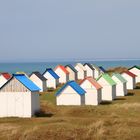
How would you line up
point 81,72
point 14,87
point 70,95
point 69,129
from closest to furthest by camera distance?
point 69,129, point 14,87, point 70,95, point 81,72

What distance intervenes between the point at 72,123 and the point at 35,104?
32.0ft

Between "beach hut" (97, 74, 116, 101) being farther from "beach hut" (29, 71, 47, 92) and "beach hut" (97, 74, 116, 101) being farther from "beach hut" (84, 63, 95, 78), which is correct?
"beach hut" (84, 63, 95, 78)

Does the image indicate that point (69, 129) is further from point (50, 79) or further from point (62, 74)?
point (62, 74)

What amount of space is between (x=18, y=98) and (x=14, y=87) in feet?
4.25

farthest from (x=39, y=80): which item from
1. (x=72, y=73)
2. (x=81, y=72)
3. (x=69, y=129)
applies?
(x=69, y=129)

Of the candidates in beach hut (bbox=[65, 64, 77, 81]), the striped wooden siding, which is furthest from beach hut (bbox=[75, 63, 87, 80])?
the striped wooden siding

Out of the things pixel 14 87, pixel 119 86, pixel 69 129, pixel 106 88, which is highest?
pixel 119 86

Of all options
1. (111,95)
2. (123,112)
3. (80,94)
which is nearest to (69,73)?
(111,95)

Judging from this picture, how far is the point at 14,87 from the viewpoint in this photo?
4850cm

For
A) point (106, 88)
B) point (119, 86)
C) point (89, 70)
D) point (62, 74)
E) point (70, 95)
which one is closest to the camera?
point (70, 95)

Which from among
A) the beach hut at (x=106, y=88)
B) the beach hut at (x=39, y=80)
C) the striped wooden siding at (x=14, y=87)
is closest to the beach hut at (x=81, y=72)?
the beach hut at (x=39, y=80)

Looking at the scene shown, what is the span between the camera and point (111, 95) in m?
69.1

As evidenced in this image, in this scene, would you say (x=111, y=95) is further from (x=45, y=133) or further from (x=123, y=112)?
(x=45, y=133)

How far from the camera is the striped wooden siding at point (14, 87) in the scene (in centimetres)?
4819
